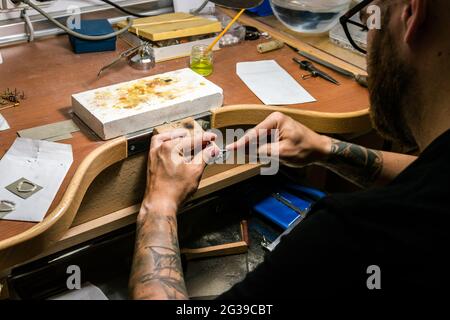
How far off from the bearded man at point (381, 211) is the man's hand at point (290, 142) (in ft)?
0.47

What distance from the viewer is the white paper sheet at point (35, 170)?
79 cm

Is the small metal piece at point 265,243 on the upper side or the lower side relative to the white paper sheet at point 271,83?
lower

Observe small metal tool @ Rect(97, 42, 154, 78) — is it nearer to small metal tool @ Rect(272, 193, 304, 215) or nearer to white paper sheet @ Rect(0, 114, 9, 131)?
white paper sheet @ Rect(0, 114, 9, 131)

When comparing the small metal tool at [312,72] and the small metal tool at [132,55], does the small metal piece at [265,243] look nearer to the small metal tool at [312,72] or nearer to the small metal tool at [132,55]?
the small metal tool at [312,72]

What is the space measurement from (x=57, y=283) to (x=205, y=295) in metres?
0.35

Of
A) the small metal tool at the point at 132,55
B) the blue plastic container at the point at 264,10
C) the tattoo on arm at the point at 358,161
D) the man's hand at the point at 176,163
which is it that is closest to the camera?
the man's hand at the point at 176,163

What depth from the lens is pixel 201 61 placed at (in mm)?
1281

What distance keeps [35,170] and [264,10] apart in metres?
1.16

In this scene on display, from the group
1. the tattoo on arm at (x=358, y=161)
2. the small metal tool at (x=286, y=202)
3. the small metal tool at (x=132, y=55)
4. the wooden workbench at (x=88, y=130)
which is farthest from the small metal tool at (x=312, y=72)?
the small metal tool at (x=132, y=55)

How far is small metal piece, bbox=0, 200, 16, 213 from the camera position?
0.79 meters

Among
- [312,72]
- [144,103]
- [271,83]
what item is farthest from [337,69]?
[144,103]

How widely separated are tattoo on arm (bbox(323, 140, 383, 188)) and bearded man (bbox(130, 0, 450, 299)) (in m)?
0.23
